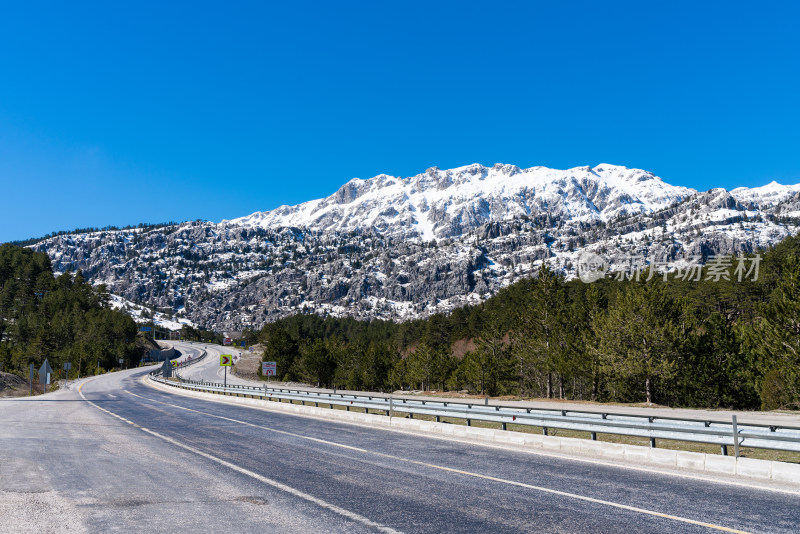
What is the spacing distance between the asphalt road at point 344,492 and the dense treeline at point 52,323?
10420 cm

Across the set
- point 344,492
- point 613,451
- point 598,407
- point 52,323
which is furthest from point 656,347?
point 52,323

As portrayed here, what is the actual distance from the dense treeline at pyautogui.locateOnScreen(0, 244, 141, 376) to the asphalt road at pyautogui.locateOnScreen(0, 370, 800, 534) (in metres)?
104

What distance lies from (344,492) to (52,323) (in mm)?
148366

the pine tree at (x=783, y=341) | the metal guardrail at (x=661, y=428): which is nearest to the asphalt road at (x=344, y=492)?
the metal guardrail at (x=661, y=428)

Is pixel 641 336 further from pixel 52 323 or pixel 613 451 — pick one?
pixel 52 323

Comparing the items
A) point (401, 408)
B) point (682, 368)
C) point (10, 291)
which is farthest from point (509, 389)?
point (10, 291)

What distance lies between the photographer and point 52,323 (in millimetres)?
129000

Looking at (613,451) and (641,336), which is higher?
(641,336)

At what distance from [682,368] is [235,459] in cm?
4135

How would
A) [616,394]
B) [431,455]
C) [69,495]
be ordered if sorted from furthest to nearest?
1. [616,394]
2. [431,455]
3. [69,495]

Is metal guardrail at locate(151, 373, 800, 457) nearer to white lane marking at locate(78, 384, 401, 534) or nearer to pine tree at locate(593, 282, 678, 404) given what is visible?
white lane marking at locate(78, 384, 401, 534)

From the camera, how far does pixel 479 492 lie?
8.84 meters

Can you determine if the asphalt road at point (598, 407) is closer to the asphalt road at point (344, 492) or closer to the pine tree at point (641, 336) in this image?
the pine tree at point (641, 336)

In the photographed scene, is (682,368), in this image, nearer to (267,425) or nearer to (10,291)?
(267,425)
